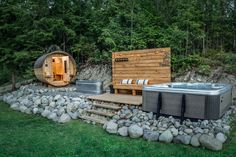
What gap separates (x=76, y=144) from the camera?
4.32 m

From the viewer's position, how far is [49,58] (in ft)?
30.5

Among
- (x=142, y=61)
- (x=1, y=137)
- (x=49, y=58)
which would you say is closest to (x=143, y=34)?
(x=142, y=61)

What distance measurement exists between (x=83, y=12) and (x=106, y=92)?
16.4 ft

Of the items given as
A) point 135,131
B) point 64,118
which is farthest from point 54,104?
point 135,131

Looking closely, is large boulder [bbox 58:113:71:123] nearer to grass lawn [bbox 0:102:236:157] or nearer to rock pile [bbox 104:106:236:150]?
grass lawn [bbox 0:102:236:157]

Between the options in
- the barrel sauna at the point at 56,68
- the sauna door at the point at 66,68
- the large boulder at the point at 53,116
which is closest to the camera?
the large boulder at the point at 53,116

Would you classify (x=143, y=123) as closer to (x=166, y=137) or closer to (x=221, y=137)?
(x=166, y=137)

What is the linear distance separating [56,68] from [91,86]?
118 inches

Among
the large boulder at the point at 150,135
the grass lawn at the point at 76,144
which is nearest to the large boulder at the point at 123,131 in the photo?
the grass lawn at the point at 76,144

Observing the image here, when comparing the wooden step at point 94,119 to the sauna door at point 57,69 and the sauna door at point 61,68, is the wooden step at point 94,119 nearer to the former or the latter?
the sauna door at point 61,68

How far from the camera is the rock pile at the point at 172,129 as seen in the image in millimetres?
4059

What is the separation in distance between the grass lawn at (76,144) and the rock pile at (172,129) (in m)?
0.14

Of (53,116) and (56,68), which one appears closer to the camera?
(53,116)

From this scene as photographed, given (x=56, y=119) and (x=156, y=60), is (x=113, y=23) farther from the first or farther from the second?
(x=56, y=119)
